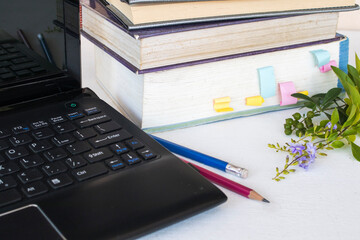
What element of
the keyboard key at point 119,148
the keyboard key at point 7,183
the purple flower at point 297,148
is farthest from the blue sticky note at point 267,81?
the keyboard key at point 7,183

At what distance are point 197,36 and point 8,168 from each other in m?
0.25

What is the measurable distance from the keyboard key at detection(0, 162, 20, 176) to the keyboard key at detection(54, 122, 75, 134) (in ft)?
0.23

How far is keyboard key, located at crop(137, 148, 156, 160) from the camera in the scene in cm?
48

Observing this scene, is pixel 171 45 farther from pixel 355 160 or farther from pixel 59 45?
pixel 355 160

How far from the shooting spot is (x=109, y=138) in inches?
19.7

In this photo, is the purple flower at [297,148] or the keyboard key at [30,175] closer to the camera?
the keyboard key at [30,175]

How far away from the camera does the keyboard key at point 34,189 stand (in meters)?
0.41

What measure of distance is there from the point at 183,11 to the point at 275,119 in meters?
0.19

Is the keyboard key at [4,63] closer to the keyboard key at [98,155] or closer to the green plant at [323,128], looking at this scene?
the keyboard key at [98,155]

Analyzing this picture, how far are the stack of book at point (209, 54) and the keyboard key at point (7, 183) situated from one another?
19cm

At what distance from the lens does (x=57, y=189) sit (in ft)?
1.40

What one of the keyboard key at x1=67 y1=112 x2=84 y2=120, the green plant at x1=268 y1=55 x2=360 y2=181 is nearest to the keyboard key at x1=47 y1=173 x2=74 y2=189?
the keyboard key at x1=67 y1=112 x2=84 y2=120

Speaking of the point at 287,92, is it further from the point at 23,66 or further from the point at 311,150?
Result: the point at 23,66

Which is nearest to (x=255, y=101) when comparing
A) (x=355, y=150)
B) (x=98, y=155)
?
(x=355, y=150)
